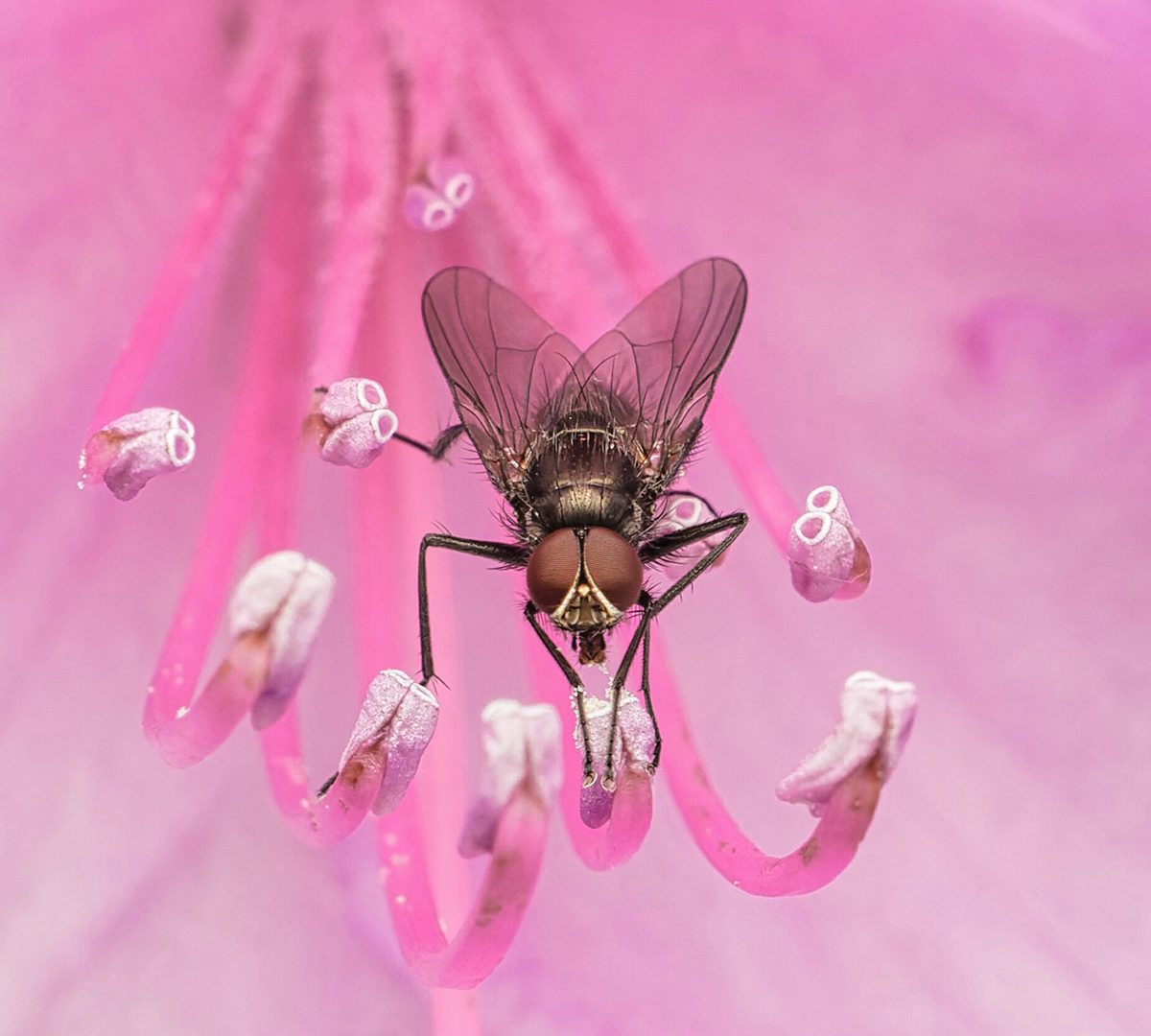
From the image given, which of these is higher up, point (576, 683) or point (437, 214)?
point (437, 214)

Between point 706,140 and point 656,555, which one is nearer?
point 656,555

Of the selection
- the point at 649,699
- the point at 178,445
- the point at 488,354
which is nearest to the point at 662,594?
the point at 649,699

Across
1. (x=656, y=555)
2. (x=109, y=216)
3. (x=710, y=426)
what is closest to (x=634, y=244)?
(x=710, y=426)

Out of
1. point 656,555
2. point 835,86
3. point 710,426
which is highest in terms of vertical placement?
point 835,86

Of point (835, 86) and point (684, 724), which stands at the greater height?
point (835, 86)

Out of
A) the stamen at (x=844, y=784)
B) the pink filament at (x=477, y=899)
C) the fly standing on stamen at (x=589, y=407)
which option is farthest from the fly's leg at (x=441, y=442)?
the stamen at (x=844, y=784)

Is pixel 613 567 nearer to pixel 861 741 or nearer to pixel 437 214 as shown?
pixel 861 741

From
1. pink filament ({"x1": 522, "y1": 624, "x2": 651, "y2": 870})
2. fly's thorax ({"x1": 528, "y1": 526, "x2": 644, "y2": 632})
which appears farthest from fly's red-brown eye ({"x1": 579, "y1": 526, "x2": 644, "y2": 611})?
Answer: pink filament ({"x1": 522, "y1": 624, "x2": 651, "y2": 870})

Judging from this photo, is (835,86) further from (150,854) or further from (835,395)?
(150,854)
